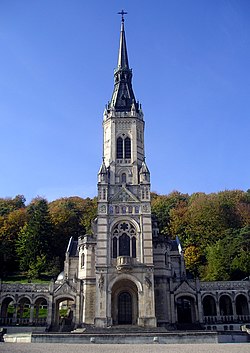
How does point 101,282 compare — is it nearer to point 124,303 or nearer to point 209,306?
point 124,303

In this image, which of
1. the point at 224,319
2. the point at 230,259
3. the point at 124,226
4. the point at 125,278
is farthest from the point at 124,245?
the point at 230,259

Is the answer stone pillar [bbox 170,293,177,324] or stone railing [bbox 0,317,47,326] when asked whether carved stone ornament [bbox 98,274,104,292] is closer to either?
stone railing [bbox 0,317,47,326]

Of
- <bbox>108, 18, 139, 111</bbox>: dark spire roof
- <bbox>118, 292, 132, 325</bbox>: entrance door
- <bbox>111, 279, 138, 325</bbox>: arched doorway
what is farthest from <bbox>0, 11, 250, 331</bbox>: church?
<bbox>108, 18, 139, 111</bbox>: dark spire roof

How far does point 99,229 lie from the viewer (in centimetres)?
4159

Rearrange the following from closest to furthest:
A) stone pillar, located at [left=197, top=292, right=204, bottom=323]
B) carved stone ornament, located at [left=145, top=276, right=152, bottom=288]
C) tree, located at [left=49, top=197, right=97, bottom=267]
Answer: carved stone ornament, located at [left=145, top=276, right=152, bottom=288]
stone pillar, located at [left=197, top=292, right=204, bottom=323]
tree, located at [left=49, top=197, right=97, bottom=267]

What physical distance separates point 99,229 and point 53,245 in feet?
113

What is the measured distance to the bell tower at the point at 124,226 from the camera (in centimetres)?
3888

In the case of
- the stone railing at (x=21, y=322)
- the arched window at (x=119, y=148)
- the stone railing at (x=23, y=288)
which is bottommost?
the stone railing at (x=21, y=322)

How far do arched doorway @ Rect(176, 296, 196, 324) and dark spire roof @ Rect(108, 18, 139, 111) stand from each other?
86.3 feet

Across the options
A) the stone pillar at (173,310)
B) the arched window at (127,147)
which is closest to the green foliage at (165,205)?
the arched window at (127,147)

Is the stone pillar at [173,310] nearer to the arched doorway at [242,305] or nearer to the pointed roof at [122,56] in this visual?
the arched doorway at [242,305]

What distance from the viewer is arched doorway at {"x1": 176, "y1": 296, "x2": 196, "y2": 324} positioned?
44531 millimetres

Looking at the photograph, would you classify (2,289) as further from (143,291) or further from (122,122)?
(122,122)

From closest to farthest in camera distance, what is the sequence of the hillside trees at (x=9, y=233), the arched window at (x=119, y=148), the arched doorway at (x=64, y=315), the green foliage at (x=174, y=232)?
the arched doorway at (x=64, y=315)
the arched window at (x=119, y=148)
the green foliage at (x=174, y=232)
the hillside trees at (x=9, y=233)
